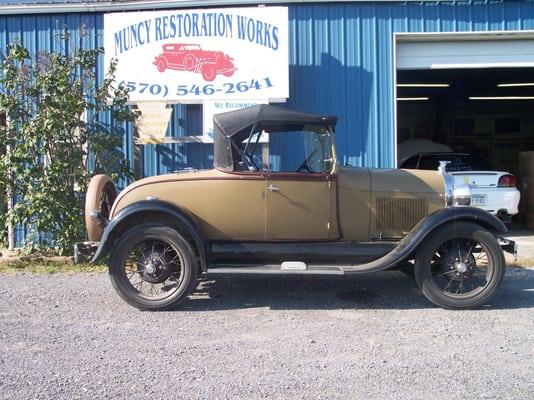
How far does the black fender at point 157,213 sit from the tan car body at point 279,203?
140 millimetres

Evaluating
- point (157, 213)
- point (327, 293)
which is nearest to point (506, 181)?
point (327, 293)

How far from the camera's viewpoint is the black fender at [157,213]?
5.86 metres

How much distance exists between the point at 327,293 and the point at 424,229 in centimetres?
148

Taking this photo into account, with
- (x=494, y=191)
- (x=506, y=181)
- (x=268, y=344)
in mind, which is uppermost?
(x=506, y=181)

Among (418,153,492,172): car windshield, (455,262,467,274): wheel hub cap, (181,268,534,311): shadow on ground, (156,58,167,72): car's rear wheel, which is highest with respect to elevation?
(156,58,167,72): car's rear wheel

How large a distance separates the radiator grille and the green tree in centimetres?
418

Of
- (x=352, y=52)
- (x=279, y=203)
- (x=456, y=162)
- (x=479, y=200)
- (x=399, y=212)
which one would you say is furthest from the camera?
(x=456, y=162)

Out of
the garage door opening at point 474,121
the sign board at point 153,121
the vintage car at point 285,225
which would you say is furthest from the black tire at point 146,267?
the garage door opening at point 474,121

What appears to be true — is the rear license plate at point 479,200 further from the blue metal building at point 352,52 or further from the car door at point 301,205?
the car door at point 301,205

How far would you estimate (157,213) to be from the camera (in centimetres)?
599

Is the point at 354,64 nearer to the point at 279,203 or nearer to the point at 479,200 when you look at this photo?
the point at 479,200

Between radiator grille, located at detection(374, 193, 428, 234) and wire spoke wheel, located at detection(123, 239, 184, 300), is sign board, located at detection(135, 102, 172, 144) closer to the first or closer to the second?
wire spoke wheel, located at detection(123, 239, 184, 300)

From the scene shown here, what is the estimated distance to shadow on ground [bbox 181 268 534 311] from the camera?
244 inches

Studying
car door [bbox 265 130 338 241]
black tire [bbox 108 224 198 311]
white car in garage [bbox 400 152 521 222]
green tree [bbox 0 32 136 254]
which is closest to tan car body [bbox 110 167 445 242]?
car door [bbox 265 130 338 241]
